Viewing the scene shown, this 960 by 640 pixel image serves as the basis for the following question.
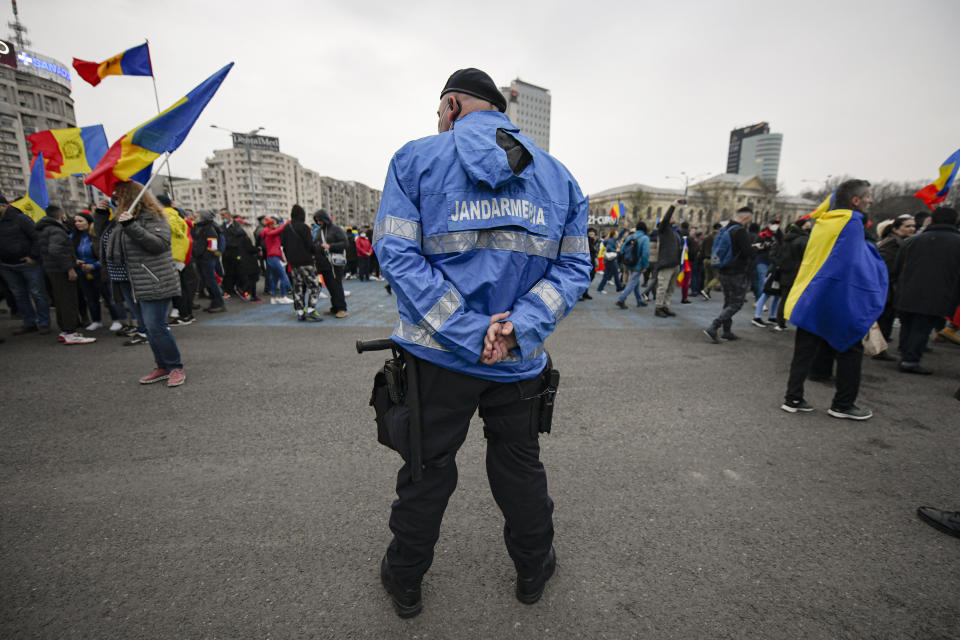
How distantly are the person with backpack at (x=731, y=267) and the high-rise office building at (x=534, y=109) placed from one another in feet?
340

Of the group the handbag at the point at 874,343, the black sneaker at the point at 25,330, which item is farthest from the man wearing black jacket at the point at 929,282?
the black sneaker at the point at 25,330

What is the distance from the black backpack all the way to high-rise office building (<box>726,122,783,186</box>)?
157 metres

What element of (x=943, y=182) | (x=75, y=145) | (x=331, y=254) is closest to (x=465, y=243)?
(x=75, y=145)

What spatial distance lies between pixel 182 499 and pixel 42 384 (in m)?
3.37

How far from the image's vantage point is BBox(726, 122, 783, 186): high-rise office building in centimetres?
13662

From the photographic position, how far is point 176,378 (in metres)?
4.20

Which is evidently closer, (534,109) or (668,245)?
(668,245)

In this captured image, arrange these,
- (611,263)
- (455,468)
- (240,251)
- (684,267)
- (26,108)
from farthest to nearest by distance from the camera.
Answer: (26,108) → (611,263) → (684,267) → (240,251) → (455,468)

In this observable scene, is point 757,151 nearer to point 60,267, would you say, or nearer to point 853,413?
point 853,413

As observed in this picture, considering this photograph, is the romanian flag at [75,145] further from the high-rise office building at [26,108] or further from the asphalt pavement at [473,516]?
the high-rise office building at [26,108]

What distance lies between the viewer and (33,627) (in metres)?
1.59

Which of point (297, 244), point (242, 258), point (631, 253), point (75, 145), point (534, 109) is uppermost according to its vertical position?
point (534, 109)

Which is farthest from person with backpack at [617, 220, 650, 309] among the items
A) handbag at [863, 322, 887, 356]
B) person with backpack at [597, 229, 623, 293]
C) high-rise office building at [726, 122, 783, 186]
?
high-rise office building at [726, 122, 783, 186]

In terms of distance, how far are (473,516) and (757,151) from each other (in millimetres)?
176422
